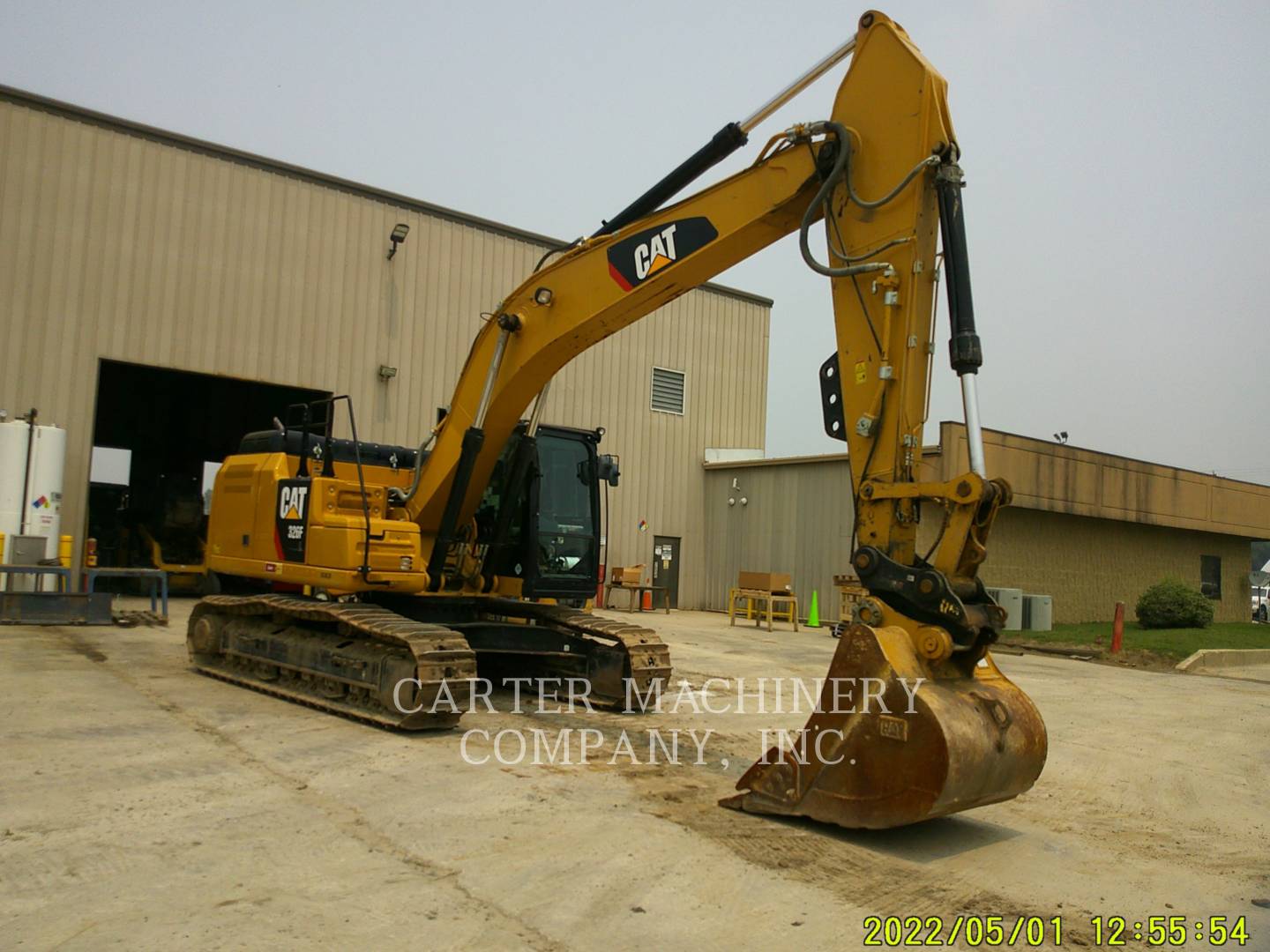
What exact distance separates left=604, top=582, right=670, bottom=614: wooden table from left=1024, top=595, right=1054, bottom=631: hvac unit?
7911 millimetres

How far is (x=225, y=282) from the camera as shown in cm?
1852

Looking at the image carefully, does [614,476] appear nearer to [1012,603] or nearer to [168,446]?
[1012,603]

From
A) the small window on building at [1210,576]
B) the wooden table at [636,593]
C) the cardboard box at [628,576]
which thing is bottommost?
the wooden table at [636,593]

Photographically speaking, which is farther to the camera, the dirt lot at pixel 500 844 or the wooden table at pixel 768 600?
the wooden table at pixel 768 600

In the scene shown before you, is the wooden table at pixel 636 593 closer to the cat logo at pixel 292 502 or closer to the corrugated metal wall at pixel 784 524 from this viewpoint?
the corrugated metal wall at pixel 784 524

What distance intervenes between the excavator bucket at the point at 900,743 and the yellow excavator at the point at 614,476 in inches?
0.4

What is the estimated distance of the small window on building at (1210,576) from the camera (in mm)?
28953

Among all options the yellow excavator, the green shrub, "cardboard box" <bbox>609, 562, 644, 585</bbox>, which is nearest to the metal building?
the green shrub

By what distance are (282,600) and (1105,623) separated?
856 inches

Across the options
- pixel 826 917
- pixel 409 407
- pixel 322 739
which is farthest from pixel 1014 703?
pixel 409 407

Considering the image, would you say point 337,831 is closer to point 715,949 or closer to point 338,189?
point 715,949

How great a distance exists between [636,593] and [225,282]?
11.3m

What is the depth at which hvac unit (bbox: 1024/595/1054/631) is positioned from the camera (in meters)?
21.1

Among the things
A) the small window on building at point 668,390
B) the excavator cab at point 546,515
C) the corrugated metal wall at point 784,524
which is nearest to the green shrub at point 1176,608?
the corrugated metal wall at point 784,524
